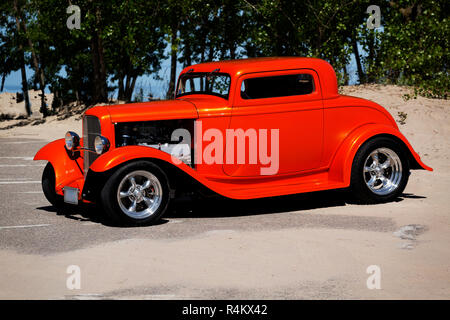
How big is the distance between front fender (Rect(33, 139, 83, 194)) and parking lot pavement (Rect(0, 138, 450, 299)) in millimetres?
426

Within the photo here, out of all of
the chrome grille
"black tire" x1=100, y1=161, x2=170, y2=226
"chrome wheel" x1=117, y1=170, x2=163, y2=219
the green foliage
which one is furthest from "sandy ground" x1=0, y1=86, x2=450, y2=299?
the green foliage

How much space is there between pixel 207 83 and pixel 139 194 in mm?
2165

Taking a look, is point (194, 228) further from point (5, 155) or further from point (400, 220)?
point (5, 155)

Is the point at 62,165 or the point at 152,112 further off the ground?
the point at 152,112

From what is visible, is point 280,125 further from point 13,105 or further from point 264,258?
point 13,105

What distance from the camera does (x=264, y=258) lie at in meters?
6.05

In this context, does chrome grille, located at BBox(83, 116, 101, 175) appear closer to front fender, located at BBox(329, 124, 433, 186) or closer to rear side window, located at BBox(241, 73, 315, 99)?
rear side window, located at BBox(241, 73, 315, 99)

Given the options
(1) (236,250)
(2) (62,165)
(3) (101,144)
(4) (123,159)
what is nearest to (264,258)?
(1) (236,250)

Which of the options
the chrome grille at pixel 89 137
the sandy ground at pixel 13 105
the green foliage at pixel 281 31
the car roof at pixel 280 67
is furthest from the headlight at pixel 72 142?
the sandy ground at pixel 13 105

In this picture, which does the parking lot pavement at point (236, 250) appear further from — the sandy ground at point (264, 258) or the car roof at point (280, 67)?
the car roof at point (280, 67)

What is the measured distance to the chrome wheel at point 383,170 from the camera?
8.79m

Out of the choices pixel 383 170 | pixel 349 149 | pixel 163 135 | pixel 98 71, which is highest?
pixel 98 71

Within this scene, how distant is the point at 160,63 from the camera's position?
37625 mm
